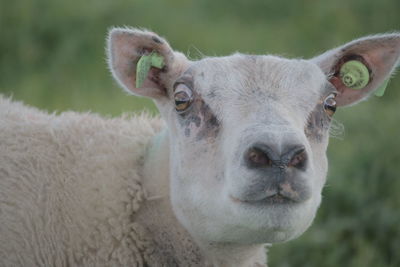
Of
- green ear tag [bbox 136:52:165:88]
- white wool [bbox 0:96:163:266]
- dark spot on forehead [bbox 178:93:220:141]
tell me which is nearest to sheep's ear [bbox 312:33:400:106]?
dark spot on forehead [bbox 178:93:220:141]

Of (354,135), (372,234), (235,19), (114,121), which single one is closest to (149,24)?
(235,19)

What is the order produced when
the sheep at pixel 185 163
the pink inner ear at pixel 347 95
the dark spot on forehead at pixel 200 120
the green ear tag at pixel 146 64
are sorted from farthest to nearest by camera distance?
the pink inner ear at pixel 347 95 < the green ear tag at pixel 146 64 < the dark spot on forehead at pixel 200 120 < the sheep at pixel 185 163

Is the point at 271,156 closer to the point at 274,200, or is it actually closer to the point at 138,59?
the point at 274,200

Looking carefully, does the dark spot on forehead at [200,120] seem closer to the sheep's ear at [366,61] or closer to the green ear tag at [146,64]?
the green ear tag at [146,64]

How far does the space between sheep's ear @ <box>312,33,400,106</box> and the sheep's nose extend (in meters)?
1.10

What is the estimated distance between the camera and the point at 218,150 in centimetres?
422

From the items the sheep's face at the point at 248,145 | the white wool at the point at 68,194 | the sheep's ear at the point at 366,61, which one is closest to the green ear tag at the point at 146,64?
the sheep's face at the point at 248,145

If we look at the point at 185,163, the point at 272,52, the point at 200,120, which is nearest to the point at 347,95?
the point at 200,120

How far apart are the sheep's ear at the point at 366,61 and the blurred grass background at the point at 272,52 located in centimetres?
104

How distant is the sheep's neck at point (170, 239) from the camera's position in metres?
4.49

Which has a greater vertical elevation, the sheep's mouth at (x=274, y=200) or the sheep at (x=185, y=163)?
the sheep at (x=185, y=163)

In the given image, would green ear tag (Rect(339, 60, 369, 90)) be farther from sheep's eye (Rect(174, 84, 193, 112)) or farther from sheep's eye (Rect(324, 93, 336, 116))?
sheep's eye (Rect(174, 84, 193, 112))

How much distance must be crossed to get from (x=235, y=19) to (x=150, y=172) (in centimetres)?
910

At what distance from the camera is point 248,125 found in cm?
405
